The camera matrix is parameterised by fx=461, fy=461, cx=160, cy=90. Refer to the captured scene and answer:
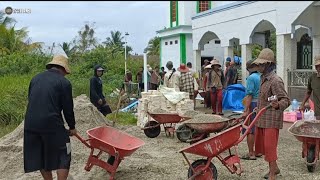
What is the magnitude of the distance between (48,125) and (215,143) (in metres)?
1.91

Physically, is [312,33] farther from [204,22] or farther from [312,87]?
[312,87]

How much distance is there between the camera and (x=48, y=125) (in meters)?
5.02

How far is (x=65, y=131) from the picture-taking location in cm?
520

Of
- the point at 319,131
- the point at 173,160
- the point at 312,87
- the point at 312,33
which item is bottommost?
the point at 173,160

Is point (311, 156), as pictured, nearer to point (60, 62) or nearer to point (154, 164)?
point (154, 164)

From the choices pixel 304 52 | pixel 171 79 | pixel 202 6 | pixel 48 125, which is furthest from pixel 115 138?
pixel 202 6

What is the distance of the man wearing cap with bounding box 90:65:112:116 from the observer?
31.0 feet

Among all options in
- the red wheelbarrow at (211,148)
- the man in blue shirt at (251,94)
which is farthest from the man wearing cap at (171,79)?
the red wheelbarrow at (211,148)

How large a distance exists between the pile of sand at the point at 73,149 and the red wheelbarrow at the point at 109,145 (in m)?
0.47

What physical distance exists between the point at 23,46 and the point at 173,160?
22.4 metres

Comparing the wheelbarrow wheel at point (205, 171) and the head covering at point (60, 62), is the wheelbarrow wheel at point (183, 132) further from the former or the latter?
the head covering at point (60, 62)

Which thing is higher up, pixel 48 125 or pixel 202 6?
pixel 202 6

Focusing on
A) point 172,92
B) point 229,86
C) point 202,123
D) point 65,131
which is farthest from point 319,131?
point 229,86

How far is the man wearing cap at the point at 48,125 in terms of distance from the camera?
5023 millimetres
